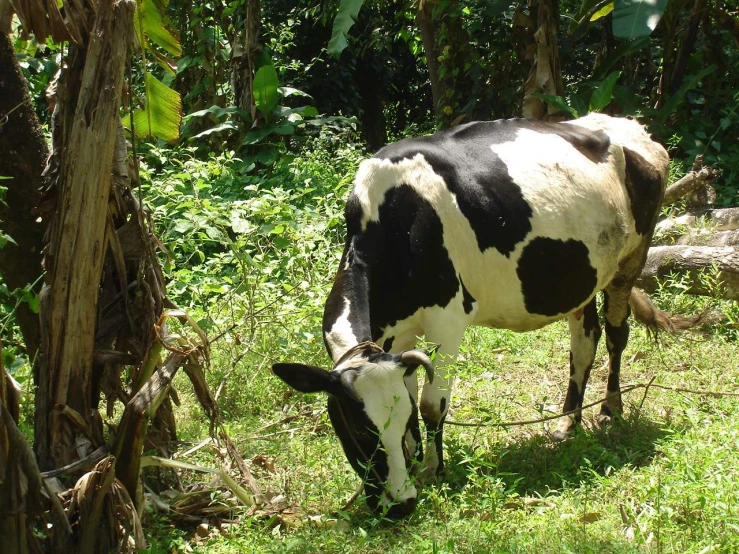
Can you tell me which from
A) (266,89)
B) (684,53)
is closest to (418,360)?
(266,89)

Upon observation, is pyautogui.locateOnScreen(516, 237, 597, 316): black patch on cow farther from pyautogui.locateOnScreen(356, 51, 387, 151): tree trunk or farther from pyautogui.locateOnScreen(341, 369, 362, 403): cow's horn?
pyautogui.locateOnScreen(356, 51, 387, 151): tree trunk

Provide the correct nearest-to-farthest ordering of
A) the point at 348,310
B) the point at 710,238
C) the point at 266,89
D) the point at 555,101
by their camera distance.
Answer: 1. the point at 348,310
2. the point at 710,238
3. the point at 555,101
4. the point at 266,89

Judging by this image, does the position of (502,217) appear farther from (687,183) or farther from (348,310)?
(687,183)

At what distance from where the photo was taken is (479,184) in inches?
207

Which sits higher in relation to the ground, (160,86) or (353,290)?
(160,86)

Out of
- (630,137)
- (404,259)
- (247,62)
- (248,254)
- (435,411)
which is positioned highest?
(247,62)

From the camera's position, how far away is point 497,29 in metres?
13.3

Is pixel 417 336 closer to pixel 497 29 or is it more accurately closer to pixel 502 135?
pixel 502 135

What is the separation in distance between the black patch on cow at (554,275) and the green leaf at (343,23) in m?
4.69

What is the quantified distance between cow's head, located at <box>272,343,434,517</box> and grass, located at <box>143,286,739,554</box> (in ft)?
0.61

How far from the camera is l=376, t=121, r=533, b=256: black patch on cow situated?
5.18m

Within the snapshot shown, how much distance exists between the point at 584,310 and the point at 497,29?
8.07 meters

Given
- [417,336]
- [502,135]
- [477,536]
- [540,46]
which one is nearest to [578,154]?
[502,135]

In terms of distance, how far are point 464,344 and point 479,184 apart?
7.26 feet
